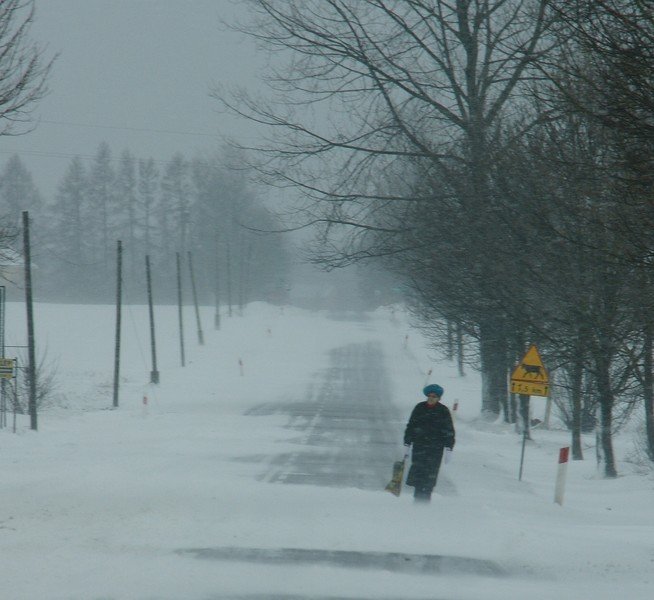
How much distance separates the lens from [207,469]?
15.0 m

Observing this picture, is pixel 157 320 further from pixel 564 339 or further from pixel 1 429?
pixel 564 339

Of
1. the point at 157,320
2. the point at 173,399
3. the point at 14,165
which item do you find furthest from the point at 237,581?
the point at 14,165

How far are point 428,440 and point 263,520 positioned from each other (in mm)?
2789

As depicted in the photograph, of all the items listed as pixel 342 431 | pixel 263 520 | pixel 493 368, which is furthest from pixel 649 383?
pixel 493 368

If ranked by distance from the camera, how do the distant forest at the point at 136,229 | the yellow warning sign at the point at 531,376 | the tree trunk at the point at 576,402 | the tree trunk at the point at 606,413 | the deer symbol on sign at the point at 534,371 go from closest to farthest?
the yellow warning sign at the point at 531,376 → the deer symbol on sign at the point at 534,371 → the tree trunk at the point at 606,413 → the tree trunk at the point at 576,402 → the distant forest at the point at 136,229

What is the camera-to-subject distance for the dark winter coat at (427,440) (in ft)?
40.9

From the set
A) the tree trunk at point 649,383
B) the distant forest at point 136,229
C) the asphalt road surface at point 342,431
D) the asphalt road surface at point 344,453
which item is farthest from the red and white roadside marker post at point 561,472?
the distant forest at point 136,229

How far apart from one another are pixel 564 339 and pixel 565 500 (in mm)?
3559

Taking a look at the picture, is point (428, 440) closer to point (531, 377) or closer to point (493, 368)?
point (531, 377)

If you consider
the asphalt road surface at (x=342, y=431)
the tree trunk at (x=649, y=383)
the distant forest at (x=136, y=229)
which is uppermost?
the distant forest at (x=136, y=229)

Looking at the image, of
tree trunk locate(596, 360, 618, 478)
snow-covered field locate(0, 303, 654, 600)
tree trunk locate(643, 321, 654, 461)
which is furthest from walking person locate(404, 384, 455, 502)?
tree trunk locate(596, 360, 618, 478)

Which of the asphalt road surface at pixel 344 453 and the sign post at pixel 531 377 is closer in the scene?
the asphalt road surface at pixel 344 453

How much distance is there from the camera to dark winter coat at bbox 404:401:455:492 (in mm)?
12477

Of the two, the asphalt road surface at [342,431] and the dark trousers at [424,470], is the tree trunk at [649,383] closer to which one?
the dark trousers at [424,470]
